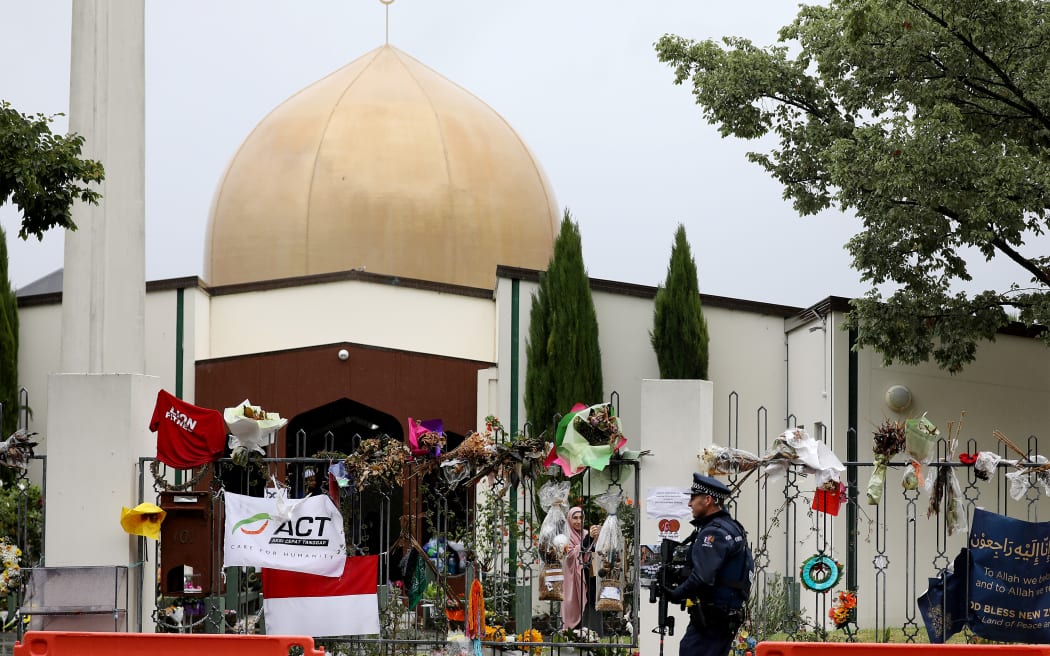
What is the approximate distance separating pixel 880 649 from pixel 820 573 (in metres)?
2.65

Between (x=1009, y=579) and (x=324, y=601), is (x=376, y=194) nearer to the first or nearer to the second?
(x=324, y=601)

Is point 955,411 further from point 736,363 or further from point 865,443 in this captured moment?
point 736,363

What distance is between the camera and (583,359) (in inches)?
742

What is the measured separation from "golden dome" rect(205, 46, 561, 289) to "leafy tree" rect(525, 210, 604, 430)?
5646 millimetres

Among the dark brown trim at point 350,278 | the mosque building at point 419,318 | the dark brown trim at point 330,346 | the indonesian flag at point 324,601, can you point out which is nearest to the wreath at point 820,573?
the mosque building at point 419,318

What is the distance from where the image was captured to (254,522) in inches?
394

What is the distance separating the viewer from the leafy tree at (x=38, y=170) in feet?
33.8

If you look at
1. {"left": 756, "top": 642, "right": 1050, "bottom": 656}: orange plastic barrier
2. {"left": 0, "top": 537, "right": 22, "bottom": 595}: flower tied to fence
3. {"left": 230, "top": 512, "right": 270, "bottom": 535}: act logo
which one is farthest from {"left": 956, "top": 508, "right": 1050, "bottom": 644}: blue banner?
{"left": 0, "top": 537, "right": 22, "bottom": 595}: flower tied to fence

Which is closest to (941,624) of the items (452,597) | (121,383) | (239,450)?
(452,597)

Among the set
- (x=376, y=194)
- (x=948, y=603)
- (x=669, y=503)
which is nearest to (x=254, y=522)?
(x=669, y=503)

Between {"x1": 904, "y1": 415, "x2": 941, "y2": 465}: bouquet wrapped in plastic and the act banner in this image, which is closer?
the act banner

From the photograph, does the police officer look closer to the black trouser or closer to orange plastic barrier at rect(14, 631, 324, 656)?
the black trouser

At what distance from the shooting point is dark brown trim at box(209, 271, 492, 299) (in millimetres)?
20734

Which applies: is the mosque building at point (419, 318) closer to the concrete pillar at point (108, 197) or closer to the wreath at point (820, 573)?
the wreath at point (820, 573)
